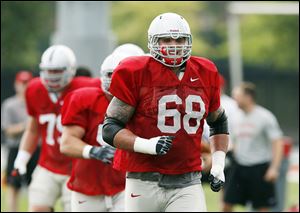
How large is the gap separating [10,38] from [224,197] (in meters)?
14.2

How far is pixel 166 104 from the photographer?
5957mm

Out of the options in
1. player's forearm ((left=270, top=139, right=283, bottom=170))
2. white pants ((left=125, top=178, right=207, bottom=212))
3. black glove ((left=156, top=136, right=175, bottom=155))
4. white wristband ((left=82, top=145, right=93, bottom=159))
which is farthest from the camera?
player's forearm ((left=270, top=139, right=283, bottom=170))

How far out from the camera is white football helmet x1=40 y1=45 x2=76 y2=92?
8141 mm

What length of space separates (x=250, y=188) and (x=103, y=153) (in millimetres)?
4385

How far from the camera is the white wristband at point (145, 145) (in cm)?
575

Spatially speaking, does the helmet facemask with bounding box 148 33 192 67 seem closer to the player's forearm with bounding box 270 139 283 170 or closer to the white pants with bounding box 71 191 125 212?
the white pants with bounding box 71 191 125 212

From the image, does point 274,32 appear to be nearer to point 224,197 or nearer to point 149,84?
point 224,197

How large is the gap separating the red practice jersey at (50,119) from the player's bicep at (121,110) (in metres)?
2.17

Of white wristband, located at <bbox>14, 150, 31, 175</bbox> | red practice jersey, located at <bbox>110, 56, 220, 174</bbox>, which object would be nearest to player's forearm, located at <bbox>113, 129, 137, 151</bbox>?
red practice jersey, located at <bbox>110, 56, 220, 174</bbox>

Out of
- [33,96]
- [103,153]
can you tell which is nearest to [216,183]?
[103,153]

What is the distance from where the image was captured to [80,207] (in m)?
7.41

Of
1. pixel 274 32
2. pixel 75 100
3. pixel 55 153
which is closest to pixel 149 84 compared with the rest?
pixel 75 100

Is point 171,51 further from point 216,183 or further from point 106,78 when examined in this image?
point 106,78

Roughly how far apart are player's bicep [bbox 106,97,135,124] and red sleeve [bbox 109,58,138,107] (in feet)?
0.13
